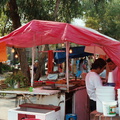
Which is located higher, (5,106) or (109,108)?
(109,108)

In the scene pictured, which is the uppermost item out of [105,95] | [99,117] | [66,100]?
[105,95]

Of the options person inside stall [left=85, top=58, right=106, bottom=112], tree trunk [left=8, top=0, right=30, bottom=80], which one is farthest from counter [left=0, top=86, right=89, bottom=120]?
tree trunk [left=8, top=0, right=30, bottom=80]

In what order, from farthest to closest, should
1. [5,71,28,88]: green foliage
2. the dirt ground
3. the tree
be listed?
the tree < the dirt ground < [5,71,28,88]: green foliage

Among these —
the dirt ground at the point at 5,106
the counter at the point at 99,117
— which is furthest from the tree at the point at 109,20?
the counter at the point at 99,117

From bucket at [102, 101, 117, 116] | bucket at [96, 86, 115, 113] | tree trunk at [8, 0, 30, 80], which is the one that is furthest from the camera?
tree trunk at [8, 0, 30, 80]

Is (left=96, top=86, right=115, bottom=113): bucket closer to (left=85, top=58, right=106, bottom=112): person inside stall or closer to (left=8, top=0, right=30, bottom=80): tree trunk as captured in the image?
(left=85, top=58, right=106, bottom=112): person inside stall

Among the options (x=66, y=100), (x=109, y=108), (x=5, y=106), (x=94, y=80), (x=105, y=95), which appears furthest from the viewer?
(x=5, y=106)

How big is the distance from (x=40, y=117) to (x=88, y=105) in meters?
2.27

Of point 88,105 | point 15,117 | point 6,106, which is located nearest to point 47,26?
point 15,117

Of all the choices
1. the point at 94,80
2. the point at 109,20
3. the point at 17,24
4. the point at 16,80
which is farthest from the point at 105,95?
the point at 109,20

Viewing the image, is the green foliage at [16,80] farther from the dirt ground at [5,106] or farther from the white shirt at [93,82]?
the dirt ground at [5,106]

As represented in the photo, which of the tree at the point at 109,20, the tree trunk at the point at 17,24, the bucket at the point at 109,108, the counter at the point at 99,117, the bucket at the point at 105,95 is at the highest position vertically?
the tree at the point at 109,20

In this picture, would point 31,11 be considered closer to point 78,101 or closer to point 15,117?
point 78,101

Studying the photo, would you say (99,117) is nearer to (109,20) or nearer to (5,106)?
(5,106)
